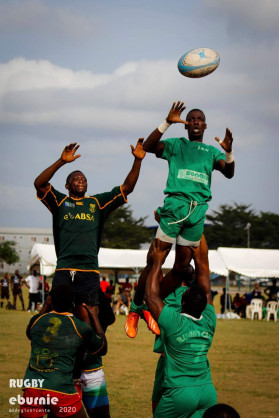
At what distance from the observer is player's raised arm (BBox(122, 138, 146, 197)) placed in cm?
789

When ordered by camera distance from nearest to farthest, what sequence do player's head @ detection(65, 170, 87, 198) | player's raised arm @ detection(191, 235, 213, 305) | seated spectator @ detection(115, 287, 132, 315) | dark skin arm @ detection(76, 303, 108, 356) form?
dark skin arm @ detection(76, 303, 108, 356) → player's raised arm @ detection(191, 235, 213, 305) → player's head @ detection(65, 170, 87, 198) → seated spectator @ detection(115, 287, 132, 315)

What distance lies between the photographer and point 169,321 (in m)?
6.05

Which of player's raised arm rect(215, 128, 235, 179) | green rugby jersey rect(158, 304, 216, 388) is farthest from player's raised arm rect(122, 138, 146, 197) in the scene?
green rugby jersey rect(158, 304, 216, 388)

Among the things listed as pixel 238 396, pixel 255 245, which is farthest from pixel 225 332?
pixel 255 245

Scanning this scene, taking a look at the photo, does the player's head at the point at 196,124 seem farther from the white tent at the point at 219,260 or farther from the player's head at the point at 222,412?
the white tent at the point at 219,260

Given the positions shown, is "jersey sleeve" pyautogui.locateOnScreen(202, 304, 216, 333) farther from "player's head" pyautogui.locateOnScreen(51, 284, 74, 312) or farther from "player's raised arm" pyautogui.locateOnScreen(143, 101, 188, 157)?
"player's raised arm" pyautogui.locateOnScreen(143, 101, 188, 157)

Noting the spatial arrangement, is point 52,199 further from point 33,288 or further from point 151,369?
point 33,288

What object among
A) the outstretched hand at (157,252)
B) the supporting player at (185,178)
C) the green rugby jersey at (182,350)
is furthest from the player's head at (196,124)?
the green rugby jersey at (182,350)

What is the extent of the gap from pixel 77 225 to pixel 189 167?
1.60 meters

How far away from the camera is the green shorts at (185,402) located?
590 cm

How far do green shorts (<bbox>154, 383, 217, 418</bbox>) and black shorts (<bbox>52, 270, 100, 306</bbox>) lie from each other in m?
2.06

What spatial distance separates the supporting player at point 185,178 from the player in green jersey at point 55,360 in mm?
1640

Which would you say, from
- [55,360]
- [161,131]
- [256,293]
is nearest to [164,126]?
[161,131]

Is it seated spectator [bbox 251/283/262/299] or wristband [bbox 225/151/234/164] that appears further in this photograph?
seated spectator [bbox 251/283/262/299]
